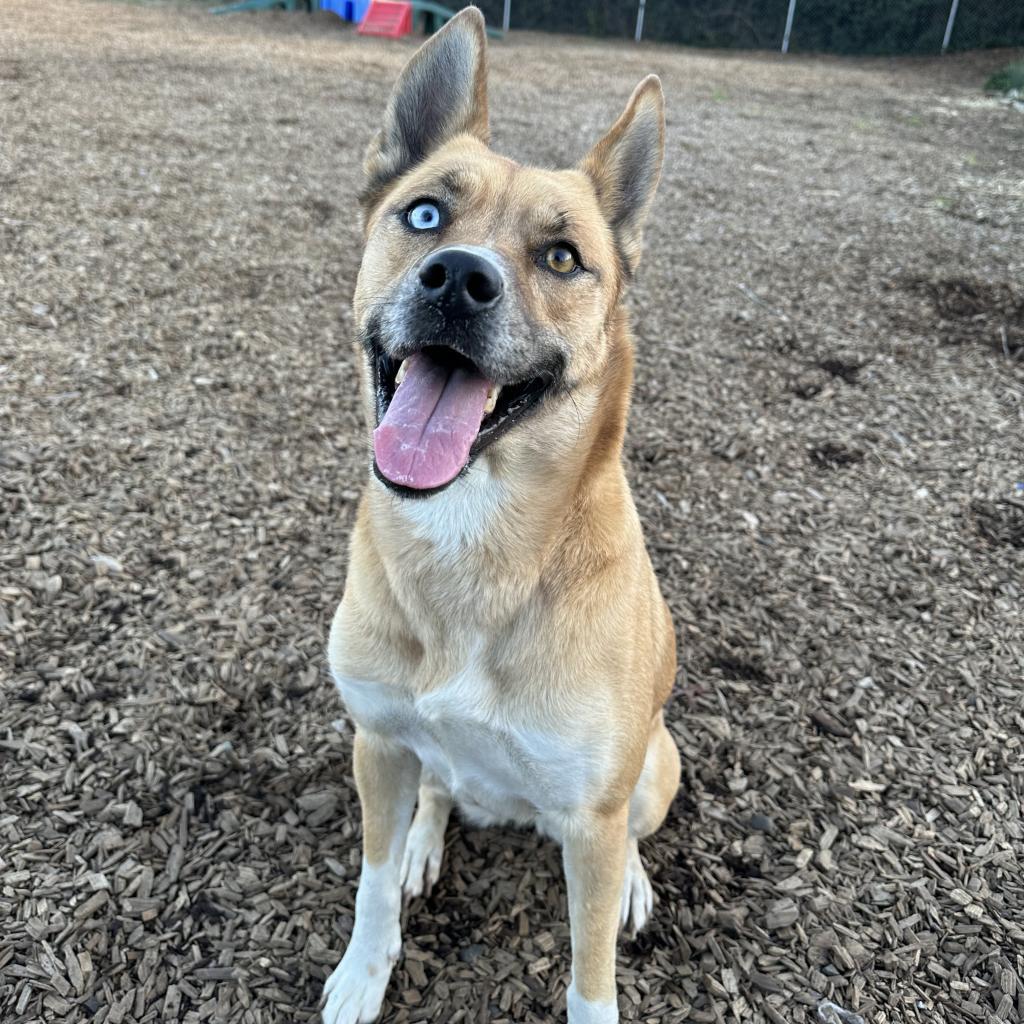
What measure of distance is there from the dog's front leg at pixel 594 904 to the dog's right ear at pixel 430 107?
196 centimetres

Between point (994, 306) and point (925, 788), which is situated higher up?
point (994, 306)

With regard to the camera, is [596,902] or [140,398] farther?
[140,398]

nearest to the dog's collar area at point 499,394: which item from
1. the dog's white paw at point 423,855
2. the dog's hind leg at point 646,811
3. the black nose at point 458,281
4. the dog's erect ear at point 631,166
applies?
the black nose at point 458,281

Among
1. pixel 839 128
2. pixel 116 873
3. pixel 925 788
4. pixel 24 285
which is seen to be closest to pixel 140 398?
pixel 24 285

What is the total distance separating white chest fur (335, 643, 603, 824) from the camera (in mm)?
1991

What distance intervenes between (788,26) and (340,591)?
26260mm

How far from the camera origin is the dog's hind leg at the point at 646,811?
2545 mm

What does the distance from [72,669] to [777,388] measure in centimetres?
450

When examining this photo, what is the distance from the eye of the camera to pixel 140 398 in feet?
15.6

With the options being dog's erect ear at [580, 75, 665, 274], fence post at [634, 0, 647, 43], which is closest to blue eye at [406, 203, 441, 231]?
dog's erect ear at [580, 75, 665, 274]

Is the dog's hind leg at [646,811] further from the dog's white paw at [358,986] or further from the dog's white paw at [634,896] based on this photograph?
the dog's white paw at [358,986]

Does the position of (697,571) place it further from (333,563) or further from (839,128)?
(839,128)

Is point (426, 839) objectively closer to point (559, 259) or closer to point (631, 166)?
point (559, 259)

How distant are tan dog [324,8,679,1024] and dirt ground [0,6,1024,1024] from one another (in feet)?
1.48
